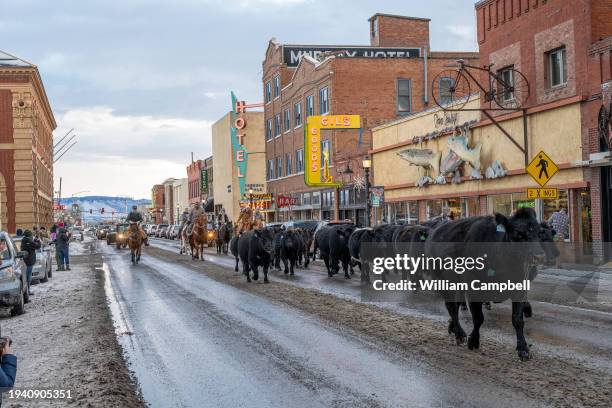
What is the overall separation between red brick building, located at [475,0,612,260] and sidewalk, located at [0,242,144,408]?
16.5m

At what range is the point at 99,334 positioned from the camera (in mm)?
12281

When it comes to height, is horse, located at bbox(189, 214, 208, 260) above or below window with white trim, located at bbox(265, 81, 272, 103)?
below

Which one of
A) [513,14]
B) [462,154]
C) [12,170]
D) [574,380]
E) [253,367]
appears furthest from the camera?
[12,170]

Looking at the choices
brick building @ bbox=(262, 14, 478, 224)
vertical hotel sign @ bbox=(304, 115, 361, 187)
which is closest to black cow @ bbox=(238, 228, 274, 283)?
brick building @ bbox=(262, 14, 478, 224)

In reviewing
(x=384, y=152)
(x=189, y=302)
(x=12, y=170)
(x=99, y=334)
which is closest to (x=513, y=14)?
(x=384, y=152)

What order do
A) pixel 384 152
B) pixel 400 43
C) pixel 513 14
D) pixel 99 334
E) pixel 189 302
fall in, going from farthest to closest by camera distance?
pixel 400 43, pixel 384 152, pixel 513 14, pixel 189 302, pixel 99 334

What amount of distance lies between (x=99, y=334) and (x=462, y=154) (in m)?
23.5

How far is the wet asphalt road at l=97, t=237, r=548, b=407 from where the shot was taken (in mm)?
7719

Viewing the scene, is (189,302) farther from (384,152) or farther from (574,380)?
(384,152)

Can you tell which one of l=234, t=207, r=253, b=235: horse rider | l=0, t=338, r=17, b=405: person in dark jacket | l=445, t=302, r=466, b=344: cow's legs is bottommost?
l=445, t=302, r=466, b=344: cow's legs

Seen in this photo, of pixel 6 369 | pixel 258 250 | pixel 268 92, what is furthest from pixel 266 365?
pixel 268 92

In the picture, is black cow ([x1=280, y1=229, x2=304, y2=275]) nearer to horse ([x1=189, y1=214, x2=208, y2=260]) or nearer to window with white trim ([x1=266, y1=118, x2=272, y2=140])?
horse ([x1=189, y1=214, x2=208, y2=260])

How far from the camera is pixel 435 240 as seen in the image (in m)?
10.8

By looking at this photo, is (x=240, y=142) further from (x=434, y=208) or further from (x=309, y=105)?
(x=434, y=208)
